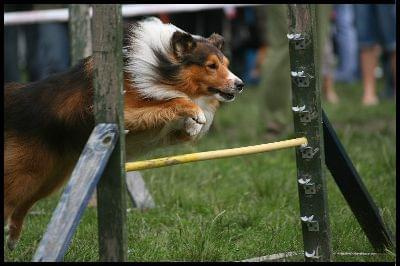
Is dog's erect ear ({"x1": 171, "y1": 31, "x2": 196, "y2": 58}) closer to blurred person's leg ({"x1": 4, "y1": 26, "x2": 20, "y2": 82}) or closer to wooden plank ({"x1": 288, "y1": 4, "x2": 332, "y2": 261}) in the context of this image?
wooden plank ({"x1": 288, "y1": 4, "x2": 332, "y2": 261})

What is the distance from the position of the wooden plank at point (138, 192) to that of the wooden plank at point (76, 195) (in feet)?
7.28

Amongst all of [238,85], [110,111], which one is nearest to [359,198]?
[238,85]

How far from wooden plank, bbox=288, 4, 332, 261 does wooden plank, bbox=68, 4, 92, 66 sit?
2.24 meters

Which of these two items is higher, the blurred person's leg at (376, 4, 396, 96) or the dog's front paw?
the blurred person's leg at (376, 4, 396, 96)

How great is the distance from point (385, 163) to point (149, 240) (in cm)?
276

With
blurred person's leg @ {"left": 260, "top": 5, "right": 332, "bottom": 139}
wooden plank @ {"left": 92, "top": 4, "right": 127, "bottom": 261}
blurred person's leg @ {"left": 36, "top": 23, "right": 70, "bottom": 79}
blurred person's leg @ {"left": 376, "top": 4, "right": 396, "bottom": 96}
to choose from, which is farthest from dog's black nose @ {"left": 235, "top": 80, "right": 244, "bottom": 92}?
blurred person's leg @ {"left": 376, "top": 4, "right": 396, "bottom": 96}

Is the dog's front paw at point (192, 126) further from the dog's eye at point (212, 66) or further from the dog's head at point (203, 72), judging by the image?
the dog's eye at point (212, 66)

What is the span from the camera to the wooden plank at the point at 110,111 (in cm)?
355

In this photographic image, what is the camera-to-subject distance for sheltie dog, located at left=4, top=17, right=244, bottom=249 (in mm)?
4355

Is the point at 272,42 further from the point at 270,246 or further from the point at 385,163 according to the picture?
the point at 270,246

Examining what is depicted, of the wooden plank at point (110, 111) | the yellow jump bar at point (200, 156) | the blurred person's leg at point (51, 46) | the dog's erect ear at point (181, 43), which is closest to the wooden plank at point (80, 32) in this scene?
the dog's erect ear at point (181, 43)

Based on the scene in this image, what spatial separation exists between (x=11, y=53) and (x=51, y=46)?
506 mm

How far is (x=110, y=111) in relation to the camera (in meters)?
3.58

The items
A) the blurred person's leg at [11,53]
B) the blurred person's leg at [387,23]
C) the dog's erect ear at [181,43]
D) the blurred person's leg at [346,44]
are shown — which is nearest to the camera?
the dog's erect ear at [181,43]
